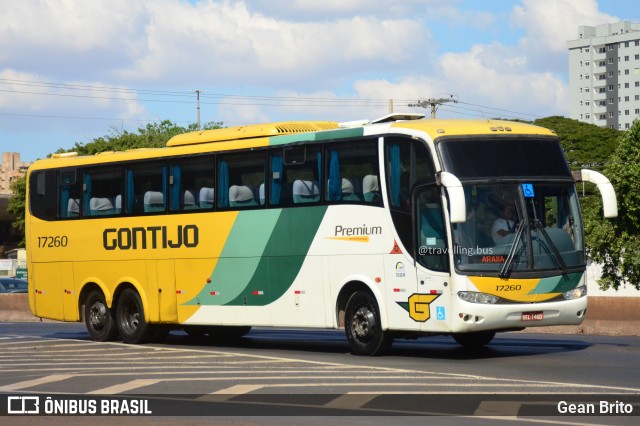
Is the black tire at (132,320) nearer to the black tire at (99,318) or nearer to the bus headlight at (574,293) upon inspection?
the black tire at (99,318)

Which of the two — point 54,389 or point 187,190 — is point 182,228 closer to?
point 187,190

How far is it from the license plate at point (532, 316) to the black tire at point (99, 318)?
9.26 m

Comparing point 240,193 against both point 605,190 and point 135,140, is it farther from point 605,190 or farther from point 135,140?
point 135,140

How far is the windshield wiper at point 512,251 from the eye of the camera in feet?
57.8

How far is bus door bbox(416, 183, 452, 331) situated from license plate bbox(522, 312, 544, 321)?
106 cm

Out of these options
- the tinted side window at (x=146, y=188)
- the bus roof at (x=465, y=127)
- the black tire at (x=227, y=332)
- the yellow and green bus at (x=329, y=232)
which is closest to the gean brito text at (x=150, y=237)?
the yellow and green bus at (x=329, y=232)

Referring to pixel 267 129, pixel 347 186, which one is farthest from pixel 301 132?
pixel 347 186

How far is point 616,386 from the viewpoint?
45.7 feet

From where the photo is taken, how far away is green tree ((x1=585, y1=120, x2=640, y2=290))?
52.4 meters

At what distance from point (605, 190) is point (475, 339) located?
3.67 m

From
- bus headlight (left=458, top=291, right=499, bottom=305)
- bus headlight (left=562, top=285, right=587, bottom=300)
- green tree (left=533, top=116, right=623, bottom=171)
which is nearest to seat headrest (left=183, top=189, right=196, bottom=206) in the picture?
bus headlight (left=458, top=291, right=499, bottom=305)

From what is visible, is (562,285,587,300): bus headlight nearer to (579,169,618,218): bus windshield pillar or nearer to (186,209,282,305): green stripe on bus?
(579,169,618,218): bus windshield pillar

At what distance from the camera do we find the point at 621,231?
53312mm

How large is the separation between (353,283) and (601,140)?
4044 inches
